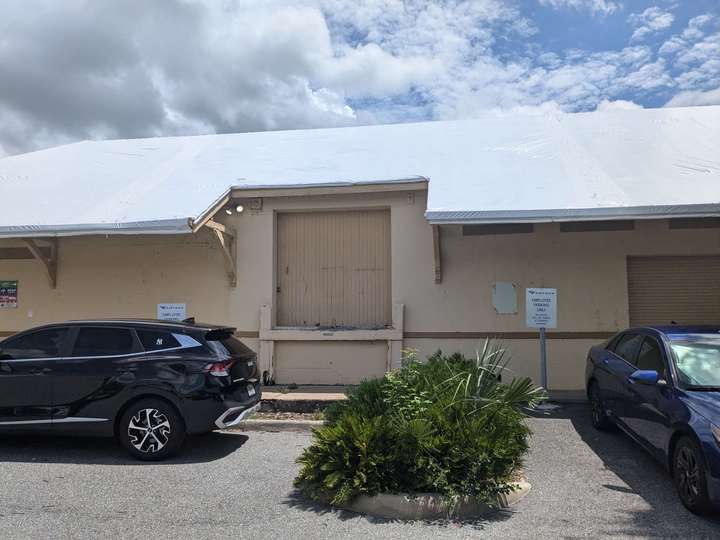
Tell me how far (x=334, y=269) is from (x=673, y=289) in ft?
20.1

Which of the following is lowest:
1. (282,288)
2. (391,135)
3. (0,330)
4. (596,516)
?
(596,516)

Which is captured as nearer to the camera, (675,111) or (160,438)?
(160,438)

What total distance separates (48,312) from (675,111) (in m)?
14.1

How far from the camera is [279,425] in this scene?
27.3 ft

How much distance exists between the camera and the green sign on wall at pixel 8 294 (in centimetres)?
1202

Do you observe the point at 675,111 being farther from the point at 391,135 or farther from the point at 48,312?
the point at 48,312

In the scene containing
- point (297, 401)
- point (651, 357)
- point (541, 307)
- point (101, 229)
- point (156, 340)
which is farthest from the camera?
point (101, 229)

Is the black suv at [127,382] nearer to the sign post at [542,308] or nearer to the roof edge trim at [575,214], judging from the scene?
the roof edge trim at [575,214]

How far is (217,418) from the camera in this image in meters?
6.77

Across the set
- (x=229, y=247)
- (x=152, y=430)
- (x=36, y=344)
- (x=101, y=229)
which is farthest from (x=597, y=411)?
(x=101, y=229)

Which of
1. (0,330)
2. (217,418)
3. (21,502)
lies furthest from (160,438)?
(0,330)

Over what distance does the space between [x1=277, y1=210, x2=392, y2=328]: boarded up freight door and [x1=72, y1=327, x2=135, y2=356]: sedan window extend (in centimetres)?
443

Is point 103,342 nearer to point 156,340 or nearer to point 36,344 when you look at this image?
point 156,340

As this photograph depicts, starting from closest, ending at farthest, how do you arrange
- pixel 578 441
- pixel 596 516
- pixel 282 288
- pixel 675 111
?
pixel 596 516
pixel 578 441
pixel 282 288
pixel 675 111
